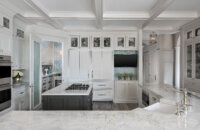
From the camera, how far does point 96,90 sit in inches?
179

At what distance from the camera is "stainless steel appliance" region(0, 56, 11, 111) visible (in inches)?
91.0

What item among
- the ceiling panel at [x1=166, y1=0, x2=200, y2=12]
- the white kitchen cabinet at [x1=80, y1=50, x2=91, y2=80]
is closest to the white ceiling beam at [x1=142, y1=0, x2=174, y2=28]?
the ceiling panel at [x1=166, y1=0, x2=200, y2=12]

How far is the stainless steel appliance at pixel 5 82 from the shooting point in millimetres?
2311

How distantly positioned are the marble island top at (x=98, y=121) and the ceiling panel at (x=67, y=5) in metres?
2.29

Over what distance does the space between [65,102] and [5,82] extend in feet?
4.06

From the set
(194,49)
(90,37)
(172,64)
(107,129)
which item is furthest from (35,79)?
(172,64)

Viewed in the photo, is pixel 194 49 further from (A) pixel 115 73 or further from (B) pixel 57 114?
(B) pixel 57 114

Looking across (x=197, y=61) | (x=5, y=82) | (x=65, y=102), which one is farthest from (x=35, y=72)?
(x=197, y=61)

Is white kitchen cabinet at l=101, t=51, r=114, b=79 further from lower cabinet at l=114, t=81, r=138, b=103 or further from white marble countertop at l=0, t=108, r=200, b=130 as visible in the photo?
white marble countertop at l=0, t=108, r=200, b=130

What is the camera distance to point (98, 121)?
1112 millimetres

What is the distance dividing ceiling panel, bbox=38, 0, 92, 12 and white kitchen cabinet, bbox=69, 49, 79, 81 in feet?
5.80

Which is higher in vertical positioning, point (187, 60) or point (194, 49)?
point (194, 49)

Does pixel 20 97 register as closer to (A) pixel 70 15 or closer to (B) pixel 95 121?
(A) pixel 70 15

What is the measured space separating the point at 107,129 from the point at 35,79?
302cm
